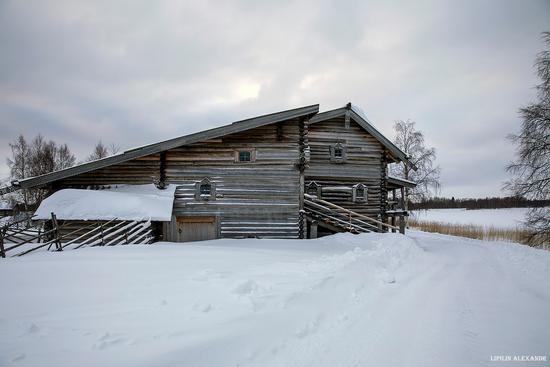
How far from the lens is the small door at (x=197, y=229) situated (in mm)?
13383

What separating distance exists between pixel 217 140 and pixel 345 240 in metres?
7.96

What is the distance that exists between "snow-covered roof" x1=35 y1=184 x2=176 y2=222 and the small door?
1.54 metres

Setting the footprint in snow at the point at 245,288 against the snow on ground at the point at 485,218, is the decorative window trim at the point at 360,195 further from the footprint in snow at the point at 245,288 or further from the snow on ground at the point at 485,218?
the footprint in snow at the point at 245,288

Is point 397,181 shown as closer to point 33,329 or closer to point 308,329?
point 308,329

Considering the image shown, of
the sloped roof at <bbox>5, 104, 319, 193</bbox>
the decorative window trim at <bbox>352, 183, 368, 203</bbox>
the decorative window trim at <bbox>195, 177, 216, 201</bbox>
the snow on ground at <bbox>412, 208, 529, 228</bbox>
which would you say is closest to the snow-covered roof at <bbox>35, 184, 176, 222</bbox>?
the sloped roof at <bbox>5, 104, 319, 193</bbox>

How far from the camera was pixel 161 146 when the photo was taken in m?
12.9

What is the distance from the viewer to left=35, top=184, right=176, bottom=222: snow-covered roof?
1140 cm

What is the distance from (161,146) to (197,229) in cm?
444

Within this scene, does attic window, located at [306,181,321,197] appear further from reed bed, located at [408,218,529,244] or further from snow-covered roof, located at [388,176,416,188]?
reed bed, located at [408,218,529,244]

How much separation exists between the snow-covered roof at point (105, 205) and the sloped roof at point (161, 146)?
95cm

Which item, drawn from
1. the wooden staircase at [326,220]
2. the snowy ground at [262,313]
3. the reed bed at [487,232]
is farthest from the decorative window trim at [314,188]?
the reed bed at [487,232]

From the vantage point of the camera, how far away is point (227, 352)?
10.4ft

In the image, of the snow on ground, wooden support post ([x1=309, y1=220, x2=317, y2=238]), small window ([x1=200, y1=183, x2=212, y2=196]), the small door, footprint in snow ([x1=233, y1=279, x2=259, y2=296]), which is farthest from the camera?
the snow on ground

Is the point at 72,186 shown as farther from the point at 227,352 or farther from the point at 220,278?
the point at 227,352
